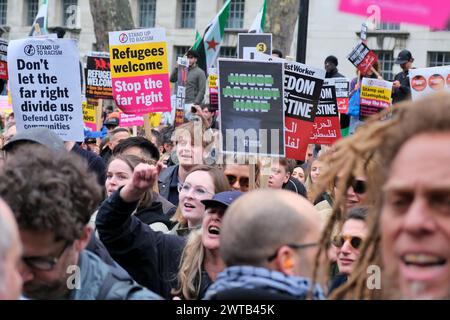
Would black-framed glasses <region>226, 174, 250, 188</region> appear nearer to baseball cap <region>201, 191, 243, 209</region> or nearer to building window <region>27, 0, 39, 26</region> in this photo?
baseball cap <region>201, 191, 243, 209</region>

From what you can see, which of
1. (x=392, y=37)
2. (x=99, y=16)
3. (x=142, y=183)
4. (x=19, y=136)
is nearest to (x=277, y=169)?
(x=19, y=136)

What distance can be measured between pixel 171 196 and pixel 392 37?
86.4 ft

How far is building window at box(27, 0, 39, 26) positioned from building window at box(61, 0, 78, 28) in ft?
4.39

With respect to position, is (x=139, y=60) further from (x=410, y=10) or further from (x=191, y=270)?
(x=410, y=10)

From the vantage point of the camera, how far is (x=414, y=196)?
Result: 2605 mm

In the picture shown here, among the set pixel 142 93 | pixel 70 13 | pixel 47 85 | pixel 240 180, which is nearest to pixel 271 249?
pixel 240 180

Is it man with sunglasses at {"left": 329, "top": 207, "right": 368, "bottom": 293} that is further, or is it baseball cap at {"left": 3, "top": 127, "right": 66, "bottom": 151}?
baseball cap at {"left": 3, "top": 127, "right": 66, "bottom": 151}

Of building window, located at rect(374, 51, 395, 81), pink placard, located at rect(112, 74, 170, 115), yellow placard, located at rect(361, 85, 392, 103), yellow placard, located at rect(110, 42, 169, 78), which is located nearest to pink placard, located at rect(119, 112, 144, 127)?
yellow placard, located at rect(361, 85, 392, 103)

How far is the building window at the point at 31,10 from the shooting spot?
140 ft

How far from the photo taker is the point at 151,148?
27.3 feet

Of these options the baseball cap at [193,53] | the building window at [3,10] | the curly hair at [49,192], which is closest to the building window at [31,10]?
the building window at [3,10]

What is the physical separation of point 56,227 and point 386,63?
31.4m

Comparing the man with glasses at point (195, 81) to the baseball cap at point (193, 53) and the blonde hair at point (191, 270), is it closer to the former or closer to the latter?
the baseball cap at point (193, 53)

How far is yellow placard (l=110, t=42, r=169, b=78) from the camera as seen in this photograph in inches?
422
